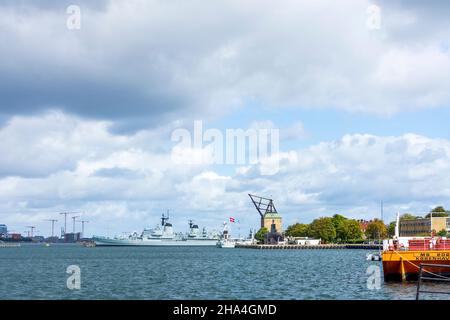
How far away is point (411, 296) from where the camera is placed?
148 ft

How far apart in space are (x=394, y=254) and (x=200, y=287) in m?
17.7

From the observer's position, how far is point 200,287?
55250mm

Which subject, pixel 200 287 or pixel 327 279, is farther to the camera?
pixel 327 279

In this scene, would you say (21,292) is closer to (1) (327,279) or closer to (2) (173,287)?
(2) (173,287)
